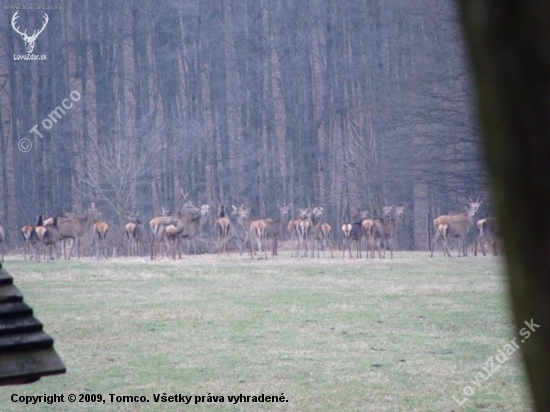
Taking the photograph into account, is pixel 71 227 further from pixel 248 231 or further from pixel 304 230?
pixel 304 230

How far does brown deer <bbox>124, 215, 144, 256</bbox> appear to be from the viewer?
2555 cm

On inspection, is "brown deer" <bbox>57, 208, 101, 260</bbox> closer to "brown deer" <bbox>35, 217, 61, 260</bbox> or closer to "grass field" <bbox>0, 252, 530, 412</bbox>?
"brown deer" <bbox>35, 217, 61, 260</bbox>

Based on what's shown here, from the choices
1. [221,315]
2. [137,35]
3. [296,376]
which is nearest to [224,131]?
[137,35]

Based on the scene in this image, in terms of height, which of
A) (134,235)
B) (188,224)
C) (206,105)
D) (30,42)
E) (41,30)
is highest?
(41,30)

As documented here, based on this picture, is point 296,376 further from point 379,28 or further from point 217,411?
point 379,28

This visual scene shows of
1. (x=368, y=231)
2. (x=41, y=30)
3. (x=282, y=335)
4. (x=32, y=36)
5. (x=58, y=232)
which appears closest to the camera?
(x=282, y=335)

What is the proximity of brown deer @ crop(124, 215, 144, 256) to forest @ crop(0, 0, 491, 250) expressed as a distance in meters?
3.92

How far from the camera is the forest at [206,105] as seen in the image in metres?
32.2

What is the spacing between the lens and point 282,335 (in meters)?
11.2

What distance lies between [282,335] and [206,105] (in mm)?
25593

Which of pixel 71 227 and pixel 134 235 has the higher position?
pixel 71 227

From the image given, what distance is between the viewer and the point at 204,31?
35688 millimetres

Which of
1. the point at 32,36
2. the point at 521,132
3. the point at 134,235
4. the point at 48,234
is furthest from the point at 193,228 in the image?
the point at 521,132

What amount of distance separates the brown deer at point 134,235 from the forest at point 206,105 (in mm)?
3924
